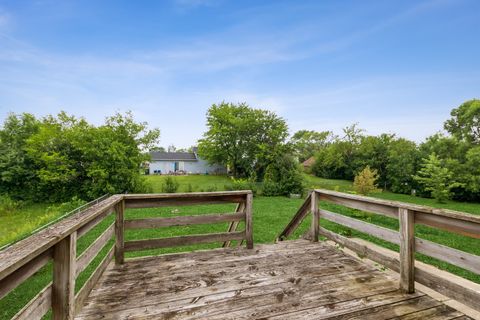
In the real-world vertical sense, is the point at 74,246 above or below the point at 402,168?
below

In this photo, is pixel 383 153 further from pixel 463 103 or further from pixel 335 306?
pixel 335 306

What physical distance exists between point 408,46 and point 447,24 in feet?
4.36

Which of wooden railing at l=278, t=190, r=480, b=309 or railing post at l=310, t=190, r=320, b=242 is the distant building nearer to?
railing post at l=310, t=190, r=320, b=242

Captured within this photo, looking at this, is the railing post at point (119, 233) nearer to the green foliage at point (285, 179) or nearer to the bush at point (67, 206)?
the bush at point (67, 206)

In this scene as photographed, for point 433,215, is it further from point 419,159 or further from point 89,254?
point 419,159

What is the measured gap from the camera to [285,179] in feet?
55.3

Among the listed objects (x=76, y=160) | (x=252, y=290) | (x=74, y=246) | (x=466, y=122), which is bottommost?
(x=252, y=290)

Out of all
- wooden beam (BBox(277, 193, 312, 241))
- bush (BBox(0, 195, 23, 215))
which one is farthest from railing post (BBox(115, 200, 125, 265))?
bush (BBox(0, 195, 23, 215))

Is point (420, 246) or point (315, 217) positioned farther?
point (315, 217)

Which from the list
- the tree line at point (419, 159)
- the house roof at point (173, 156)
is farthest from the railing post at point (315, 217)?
the house roof at point (173, 156)

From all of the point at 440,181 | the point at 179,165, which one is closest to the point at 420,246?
the point at 440,181

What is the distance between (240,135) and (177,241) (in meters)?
22.9

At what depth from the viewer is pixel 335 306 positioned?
2.02 meters

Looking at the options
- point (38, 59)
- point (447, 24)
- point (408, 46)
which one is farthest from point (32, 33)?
point (447, 24)
